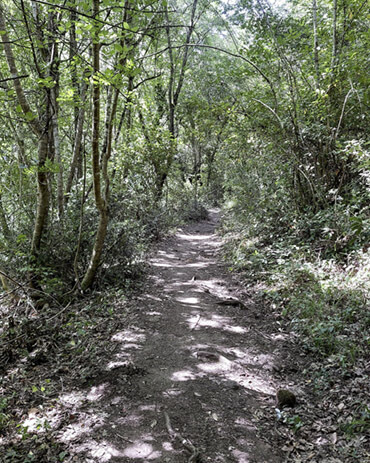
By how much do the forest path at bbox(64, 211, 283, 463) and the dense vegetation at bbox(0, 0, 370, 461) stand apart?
0.81 meters

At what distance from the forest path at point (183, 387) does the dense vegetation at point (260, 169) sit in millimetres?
A: 814

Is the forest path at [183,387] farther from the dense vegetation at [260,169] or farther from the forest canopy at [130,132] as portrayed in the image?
the forest canopy at [130,132]

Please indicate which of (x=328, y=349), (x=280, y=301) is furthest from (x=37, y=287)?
(x=328, y=349)

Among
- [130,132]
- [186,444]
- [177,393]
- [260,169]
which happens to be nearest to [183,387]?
[177,393]

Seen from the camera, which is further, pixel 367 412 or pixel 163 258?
pixel 163 258

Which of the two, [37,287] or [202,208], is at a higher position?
[202,208]

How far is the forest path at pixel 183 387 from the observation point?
298cm

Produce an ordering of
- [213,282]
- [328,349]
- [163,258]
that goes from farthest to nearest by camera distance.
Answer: [163,258] < [213,282] < [328,349]

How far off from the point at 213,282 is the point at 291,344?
3155 millimetres

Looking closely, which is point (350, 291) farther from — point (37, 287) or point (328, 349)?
point (37, 287)

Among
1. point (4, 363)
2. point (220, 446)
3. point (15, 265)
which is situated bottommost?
point (220, 446)

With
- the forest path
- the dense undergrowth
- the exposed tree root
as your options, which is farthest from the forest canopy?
the exposed tree root

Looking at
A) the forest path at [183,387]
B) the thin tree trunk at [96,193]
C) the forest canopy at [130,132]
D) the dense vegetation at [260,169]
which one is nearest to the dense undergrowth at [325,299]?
the dense vegetation at [260,169]

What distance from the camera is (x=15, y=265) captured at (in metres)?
6.02
